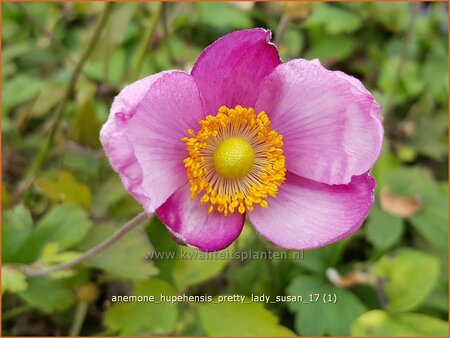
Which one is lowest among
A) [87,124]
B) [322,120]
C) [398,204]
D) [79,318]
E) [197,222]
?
[79,318]

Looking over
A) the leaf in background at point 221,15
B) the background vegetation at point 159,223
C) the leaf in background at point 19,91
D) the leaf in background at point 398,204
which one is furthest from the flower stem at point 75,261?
the leaf in background at point 221,15

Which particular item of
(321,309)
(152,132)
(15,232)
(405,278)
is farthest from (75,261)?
(405,278)

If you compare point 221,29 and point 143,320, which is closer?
point 143,320

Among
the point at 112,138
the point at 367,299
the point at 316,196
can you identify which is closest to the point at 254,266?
the point at 367,299

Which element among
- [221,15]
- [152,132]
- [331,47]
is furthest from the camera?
[331,47]

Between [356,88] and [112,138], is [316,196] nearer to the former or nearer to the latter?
[356,88]

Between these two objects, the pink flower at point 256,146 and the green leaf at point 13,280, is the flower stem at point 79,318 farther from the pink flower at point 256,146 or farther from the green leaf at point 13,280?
the pink flower at point 256,146

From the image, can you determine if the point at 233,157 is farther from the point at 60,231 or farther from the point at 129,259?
the point at 60,231
